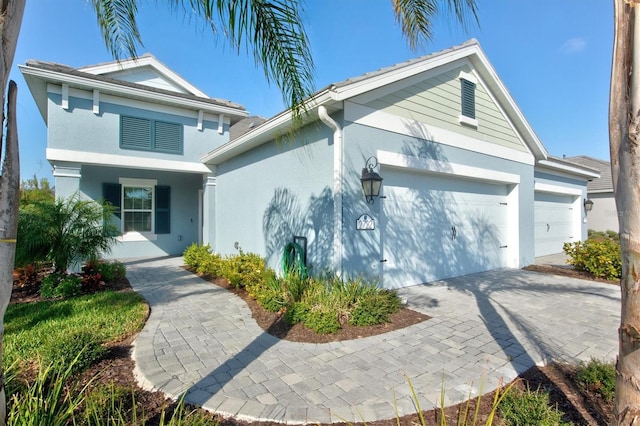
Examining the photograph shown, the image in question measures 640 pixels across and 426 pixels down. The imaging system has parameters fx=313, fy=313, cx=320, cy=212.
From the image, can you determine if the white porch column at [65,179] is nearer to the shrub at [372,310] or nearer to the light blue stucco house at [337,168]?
the light blue stucco house at [337,168]

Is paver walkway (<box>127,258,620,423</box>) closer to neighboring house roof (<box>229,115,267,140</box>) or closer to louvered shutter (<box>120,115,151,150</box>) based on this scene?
louvered shutter (<box>120,115,151,150</box>)

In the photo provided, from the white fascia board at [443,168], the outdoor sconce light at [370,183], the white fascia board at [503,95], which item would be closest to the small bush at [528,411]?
the outdoor sconce light at [370,183]

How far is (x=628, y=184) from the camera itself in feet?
4.54

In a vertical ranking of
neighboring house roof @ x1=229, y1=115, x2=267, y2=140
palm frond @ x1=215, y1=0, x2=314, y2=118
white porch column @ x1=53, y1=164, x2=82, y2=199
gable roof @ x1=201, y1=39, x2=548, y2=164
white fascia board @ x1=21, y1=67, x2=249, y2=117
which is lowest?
white porch column @ x1=53, y1=164, x2=82, y2=199

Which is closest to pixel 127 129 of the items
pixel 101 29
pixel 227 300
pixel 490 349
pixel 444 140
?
pixel 227 300

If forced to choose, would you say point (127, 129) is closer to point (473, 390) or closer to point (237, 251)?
point (237, 251)

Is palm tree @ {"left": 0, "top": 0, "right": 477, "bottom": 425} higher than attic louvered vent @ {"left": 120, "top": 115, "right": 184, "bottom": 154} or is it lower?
lower

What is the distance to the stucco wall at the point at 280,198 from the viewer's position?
573 cm

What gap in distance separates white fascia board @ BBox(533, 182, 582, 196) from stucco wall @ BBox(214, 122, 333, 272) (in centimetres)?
824

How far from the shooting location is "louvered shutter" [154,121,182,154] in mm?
9641

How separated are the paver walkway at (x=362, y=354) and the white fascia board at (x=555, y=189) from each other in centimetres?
545

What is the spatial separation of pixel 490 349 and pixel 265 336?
2788 mm

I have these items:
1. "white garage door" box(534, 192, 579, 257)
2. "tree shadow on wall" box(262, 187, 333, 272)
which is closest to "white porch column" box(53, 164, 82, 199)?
"tree shadow on wall" box(262, 187, 333, 272)

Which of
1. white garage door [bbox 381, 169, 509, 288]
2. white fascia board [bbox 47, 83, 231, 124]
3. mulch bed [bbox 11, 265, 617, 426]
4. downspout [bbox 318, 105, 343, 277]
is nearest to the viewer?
mulch bed [bbox 11, 265, 617, 426]
